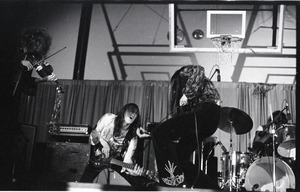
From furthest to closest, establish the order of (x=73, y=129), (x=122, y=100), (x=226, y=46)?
(x=122, y=100) < (x=226, y=46) < (x=73, y=129)

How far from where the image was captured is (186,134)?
11.5ft

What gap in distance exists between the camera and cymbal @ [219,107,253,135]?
432cm

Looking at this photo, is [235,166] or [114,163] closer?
[114,163]

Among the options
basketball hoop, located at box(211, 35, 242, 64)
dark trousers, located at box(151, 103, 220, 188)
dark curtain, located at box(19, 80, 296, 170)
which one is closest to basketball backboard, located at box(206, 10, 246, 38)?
basketball hoop, located at box(211, 35, 242, 64)

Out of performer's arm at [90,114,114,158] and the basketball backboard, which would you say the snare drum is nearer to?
performer's arm at [90,114,114,158]

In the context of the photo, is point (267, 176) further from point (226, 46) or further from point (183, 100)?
point (226, 46)

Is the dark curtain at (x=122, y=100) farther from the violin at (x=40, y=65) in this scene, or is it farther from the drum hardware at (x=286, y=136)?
the drum hardware at (x=286, y=136)

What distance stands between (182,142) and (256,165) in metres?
1.36

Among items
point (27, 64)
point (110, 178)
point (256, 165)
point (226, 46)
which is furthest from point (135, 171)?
point (226, 46)

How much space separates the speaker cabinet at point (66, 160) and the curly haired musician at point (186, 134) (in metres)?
1.43

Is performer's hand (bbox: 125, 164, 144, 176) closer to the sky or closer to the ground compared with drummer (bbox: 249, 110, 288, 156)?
closer to the ground

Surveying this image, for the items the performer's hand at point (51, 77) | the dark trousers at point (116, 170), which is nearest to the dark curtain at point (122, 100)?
the performer's hand at point (51, 77)

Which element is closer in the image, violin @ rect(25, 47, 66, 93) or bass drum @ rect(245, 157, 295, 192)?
bass drum @ rect(245, 157, 295, 192)

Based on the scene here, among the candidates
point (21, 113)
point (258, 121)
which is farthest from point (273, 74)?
point (21, 113)
